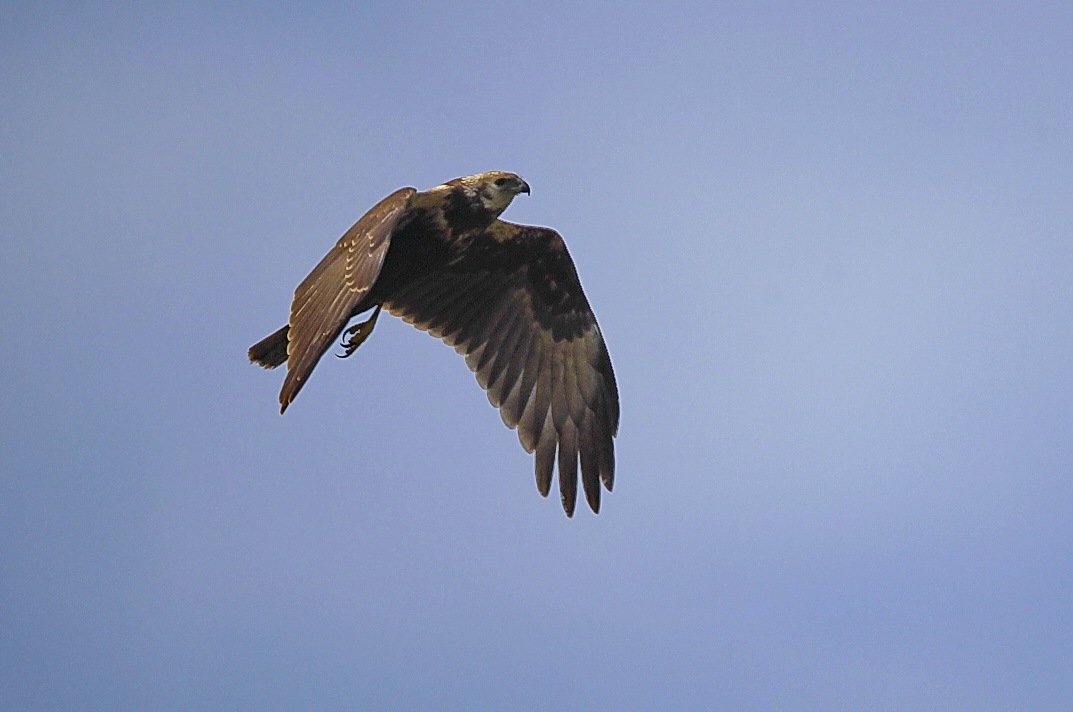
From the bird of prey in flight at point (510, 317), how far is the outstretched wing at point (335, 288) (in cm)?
63

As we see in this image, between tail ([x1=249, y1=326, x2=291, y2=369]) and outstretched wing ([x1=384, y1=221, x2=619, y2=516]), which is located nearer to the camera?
tail ([x1=249, y1=326, x2=291, y2=369])

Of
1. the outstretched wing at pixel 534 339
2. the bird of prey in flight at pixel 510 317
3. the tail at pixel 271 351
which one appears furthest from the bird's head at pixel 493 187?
the tail at pixel 271 351

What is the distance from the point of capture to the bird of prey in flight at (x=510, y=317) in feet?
48.8

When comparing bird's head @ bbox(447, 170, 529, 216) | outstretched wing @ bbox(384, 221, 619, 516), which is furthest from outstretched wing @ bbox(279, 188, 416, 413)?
outstretched wing @ bbox(384, 221, 619, 516)

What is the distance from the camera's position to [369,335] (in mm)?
15281

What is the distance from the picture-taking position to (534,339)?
16234 millimetres

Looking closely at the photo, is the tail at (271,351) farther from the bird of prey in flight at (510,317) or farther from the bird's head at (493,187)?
the bird's head at (493,187)

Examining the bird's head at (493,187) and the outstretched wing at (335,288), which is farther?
the bird's head at (493,187)

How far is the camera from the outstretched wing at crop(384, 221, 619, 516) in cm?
1576

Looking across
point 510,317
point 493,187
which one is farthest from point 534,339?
point 493,187

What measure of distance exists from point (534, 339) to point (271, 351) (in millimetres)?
2481

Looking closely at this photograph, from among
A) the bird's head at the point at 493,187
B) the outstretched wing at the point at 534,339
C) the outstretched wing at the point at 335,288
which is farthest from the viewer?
the outstretched wing at the point at 534,339

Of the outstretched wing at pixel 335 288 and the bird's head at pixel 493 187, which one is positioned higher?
the bird's head at pixel 493 187

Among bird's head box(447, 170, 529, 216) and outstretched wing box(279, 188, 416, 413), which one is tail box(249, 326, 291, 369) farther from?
bird's head box(447, 170, 529, 216)
